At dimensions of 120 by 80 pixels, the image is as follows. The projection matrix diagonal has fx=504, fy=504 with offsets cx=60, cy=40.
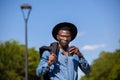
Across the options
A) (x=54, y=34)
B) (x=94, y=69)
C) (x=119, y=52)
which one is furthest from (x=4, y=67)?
(x=54, y=34)

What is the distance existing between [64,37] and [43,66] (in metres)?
0.32

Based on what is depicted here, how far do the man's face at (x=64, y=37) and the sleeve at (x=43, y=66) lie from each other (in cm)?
16

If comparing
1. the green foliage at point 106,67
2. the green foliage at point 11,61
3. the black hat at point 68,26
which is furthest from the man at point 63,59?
the green foliage at point 106,67

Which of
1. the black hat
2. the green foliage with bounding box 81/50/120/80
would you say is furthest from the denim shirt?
the green foliage with bounding box 81/50/120/80

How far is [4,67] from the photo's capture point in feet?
162

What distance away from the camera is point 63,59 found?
4293 mm

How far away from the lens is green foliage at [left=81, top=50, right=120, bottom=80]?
226 feet

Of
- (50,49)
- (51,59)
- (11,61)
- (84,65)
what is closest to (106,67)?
(11,61)

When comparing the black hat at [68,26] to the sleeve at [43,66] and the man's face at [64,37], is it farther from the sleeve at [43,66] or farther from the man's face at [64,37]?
the sleeve at [43,66]

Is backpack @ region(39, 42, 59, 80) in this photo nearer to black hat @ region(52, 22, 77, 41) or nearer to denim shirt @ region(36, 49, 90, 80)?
denim shirt @ region(36, 49, 90, 80)

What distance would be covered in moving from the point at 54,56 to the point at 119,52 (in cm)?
6563

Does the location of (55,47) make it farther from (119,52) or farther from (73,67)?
(119,52)

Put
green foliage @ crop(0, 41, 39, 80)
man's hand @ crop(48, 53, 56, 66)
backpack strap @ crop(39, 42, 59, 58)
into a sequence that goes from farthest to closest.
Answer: green foliage @ crop(0, 41, 39, 80)
backpack strap @ crop(39, 42, 59, 58)
man's hand @ crop(48, 53, 56, 66)

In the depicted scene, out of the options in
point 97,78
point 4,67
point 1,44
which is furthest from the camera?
point 97,78
